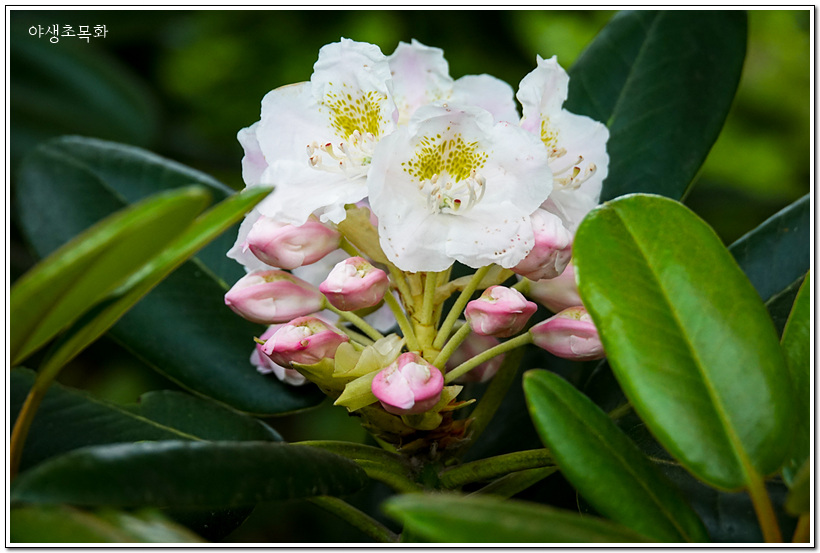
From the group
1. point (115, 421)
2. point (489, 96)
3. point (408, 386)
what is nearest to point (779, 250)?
point (489, 96)

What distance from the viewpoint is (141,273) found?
0.48 meters

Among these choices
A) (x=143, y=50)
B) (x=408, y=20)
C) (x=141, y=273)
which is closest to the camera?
(x=141, y=273)

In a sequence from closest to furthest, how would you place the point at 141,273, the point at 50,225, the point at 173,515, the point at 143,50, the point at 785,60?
the point at 141,273 < the point at 173,515 < the point at 50,225 < the point at 785,60 < the point at 143,50

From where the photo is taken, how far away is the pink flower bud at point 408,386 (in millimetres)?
616

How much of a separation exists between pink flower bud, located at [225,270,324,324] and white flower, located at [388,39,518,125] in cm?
21

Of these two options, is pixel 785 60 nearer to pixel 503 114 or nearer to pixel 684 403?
pixel 503 114

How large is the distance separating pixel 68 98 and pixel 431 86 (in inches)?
46.8

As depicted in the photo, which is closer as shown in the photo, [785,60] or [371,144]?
[371,144]

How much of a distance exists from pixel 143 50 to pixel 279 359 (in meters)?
1.84

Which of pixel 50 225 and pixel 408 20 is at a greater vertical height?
pixel 408 20

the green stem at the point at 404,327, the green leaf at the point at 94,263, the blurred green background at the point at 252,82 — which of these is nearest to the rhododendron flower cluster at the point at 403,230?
the green stem at the point at 404,327
